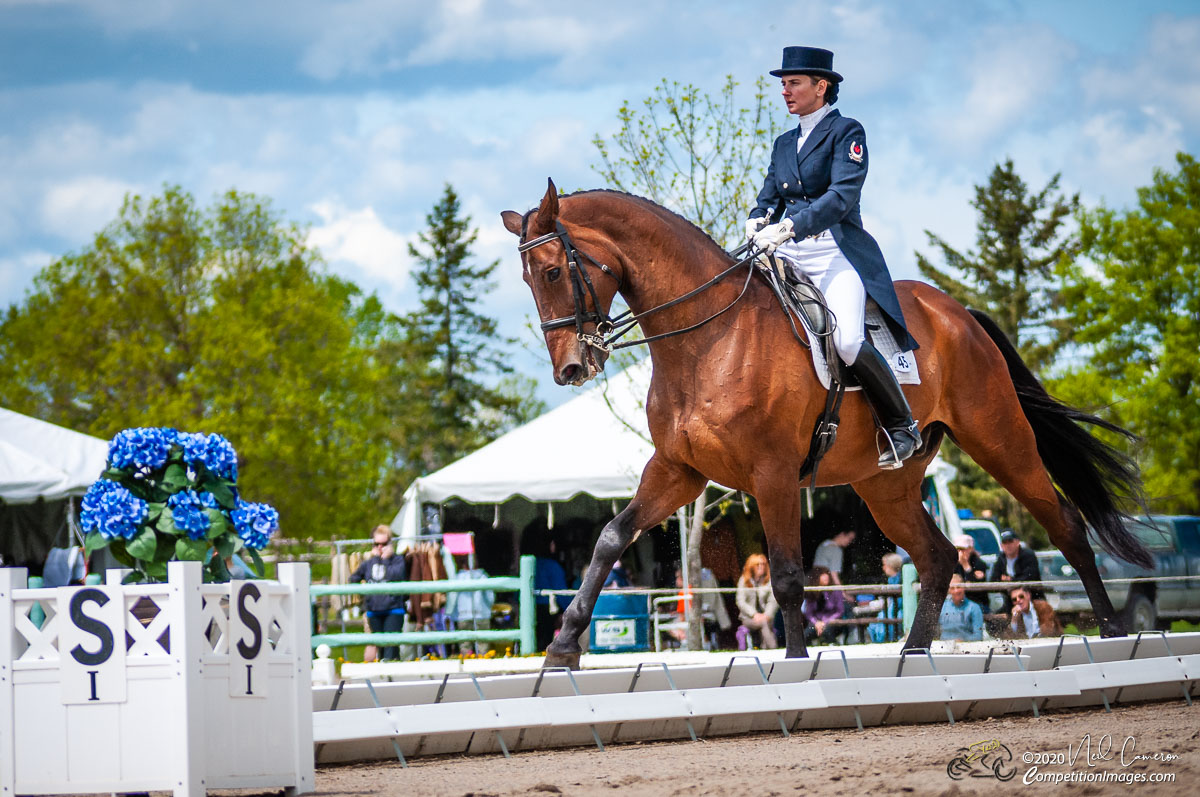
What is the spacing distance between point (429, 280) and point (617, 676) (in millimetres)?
39457

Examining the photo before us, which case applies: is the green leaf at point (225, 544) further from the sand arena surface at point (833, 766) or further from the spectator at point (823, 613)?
the spectator at point (823, 613)

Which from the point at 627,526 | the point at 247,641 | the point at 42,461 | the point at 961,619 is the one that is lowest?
the point at 961,619

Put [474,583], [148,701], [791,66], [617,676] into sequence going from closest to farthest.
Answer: [148,701] → [617,676] → [791,66] → [474,583]

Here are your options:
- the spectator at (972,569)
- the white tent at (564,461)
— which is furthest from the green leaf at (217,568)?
the spectator at (972,569)

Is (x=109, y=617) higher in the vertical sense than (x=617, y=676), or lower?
higher

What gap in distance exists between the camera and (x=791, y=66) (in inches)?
248

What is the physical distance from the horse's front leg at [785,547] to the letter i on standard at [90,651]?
287 centimetres

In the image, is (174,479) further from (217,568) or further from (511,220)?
(511,220)

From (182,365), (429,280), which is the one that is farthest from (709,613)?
(429,280)

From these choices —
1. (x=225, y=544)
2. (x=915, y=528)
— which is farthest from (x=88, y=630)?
(x=915, y=528)

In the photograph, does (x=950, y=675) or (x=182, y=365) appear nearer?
(x=950, y=675)

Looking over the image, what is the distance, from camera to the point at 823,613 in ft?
39.9

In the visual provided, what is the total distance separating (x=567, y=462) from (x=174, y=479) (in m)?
7.38

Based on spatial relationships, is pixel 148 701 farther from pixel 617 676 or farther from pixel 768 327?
pixel 768 327
